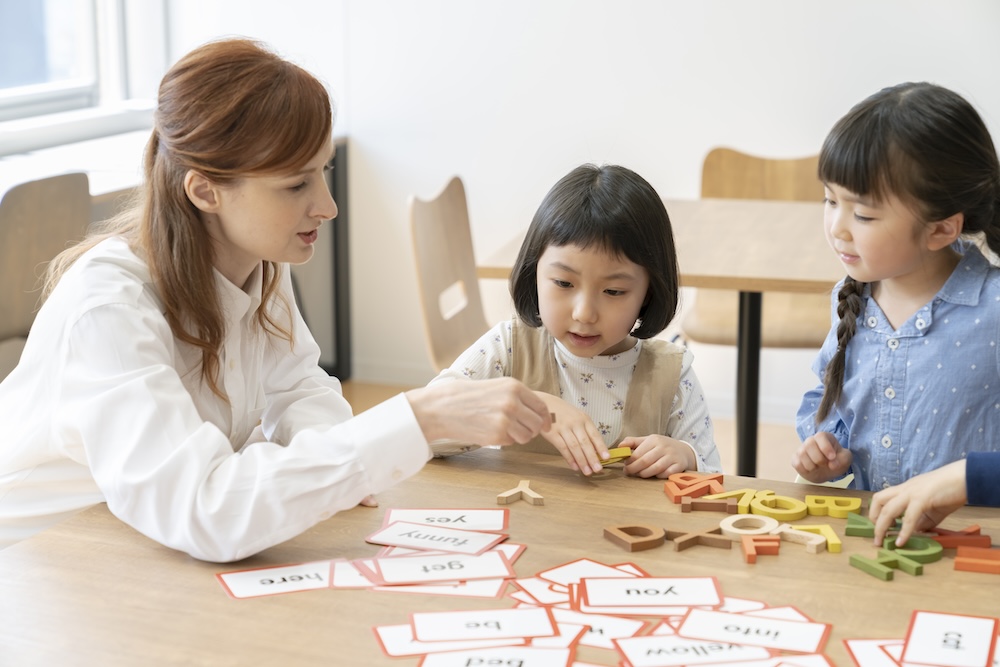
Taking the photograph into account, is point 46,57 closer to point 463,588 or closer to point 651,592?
point 463,588

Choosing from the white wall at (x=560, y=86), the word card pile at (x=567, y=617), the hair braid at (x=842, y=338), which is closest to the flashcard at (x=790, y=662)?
the word card pile at (x=567, y=617)

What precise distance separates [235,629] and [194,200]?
2.01 ft

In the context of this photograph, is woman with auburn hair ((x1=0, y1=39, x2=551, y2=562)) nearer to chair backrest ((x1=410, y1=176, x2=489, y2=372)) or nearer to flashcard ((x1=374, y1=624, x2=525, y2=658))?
flashcard ((x1=374, y1=624, x2=525, y2=658))

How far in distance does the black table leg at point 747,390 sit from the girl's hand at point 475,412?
5.76 ft

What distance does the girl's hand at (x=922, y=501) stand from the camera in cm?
138

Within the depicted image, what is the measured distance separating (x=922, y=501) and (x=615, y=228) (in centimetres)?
67

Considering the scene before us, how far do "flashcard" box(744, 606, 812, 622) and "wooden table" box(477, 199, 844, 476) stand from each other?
59.0 inches

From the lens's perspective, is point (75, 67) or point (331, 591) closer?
point (331, 591)

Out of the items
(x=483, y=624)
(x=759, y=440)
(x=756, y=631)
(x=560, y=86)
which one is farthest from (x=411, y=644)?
(x=560, y=86)

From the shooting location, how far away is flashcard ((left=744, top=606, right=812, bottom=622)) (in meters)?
1.20

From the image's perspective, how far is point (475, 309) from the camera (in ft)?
11.6

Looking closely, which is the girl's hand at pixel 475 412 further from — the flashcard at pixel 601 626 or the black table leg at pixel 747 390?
the black table leg at pixel 747 390

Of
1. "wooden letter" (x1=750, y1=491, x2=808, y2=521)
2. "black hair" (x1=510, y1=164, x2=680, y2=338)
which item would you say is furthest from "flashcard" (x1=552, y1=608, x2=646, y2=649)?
"black hair" (x1=510, y1=164, x2=680, y2=338)

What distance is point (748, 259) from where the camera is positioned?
112 inches
